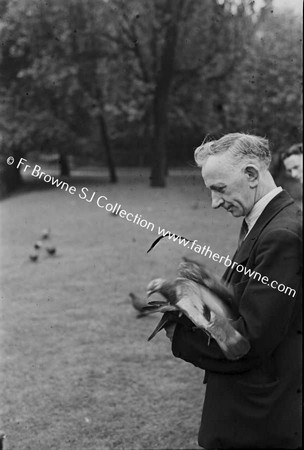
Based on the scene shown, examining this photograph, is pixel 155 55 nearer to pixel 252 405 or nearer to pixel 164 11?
pixel 164 11

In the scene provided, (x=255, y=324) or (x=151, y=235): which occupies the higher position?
(x=255, y=324)

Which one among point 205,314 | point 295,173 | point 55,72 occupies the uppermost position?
point 205,314

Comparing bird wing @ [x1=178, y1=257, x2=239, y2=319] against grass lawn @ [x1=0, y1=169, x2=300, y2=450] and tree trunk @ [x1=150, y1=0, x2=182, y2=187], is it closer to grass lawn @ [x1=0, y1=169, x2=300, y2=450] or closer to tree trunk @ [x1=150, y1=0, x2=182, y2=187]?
grass lawn @ [x1=0, y1=169, x2=300, y2=450]

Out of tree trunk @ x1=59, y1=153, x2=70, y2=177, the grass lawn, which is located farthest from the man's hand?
tree trunk @ x1=59, y1=153, x2=70, y2=177

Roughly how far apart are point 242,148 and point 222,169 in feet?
0.31

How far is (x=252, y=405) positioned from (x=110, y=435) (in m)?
3.04

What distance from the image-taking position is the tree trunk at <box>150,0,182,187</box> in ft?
75.2

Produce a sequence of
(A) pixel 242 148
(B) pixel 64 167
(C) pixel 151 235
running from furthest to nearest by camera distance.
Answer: (B) pixel 64 167 < (C) pixel 151 235 < (A) pixel 242 148

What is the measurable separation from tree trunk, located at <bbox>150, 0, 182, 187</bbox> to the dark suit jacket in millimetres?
20134

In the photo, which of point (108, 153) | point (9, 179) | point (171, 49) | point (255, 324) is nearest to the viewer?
point (255, 324)

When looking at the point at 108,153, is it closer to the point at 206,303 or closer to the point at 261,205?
the point at 261,205

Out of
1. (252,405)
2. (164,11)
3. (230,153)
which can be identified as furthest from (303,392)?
(164,11)

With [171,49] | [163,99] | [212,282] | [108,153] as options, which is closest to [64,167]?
[108,153]

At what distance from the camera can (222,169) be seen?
2.08m
